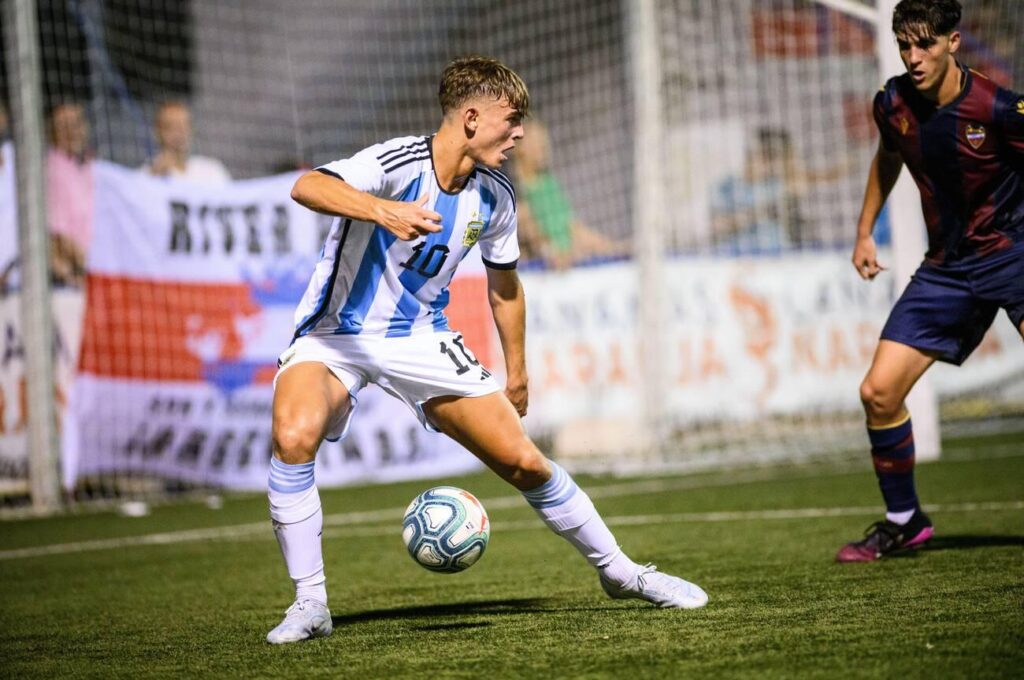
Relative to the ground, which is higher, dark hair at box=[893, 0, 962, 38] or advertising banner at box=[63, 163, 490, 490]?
dark hair at box=[893, 0, 962, 38]

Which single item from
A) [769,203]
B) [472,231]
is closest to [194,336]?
[769,203]

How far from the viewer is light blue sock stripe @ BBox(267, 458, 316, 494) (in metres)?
4.70

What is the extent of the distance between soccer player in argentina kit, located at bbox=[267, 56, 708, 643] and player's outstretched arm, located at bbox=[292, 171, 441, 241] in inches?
10.6

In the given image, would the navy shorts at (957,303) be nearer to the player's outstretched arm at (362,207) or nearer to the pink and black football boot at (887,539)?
the pink and black football boot at (887,539)

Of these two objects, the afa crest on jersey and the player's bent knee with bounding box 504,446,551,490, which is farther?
the afa crest on jersey

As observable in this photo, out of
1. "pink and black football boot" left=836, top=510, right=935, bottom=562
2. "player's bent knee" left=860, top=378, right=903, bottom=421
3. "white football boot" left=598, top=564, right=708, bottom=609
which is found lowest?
"pink and black football boot" left=836, top=510, right=935, bottom=562

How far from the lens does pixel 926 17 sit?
17.5ft

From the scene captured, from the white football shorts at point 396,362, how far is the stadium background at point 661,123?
6.52 m

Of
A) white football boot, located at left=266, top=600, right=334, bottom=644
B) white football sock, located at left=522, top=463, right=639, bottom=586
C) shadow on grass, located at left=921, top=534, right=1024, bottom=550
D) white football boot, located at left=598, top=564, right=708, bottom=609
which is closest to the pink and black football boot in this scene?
shadow on grass, located at left=921, top=534, right=1024, bottom=550

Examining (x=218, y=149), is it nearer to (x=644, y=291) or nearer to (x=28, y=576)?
(x=644, y=291)

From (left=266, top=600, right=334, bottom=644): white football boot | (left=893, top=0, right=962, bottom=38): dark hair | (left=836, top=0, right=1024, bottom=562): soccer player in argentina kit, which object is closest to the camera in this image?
(left=266, top=600, right=334, bottom=644): white football boot

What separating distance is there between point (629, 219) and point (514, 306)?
8434mm

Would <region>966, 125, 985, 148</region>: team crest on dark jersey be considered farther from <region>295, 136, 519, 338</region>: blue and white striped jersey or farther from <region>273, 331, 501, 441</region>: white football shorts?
<region>273, 331, 501, 441</region>: white football shorts

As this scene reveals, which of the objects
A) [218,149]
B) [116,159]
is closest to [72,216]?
[116,159]
